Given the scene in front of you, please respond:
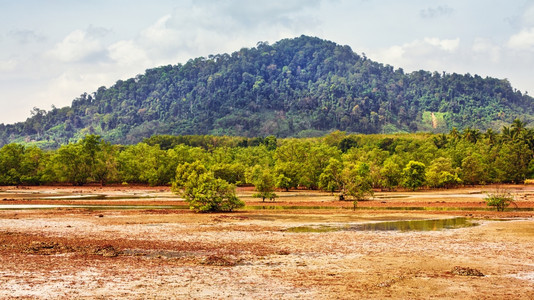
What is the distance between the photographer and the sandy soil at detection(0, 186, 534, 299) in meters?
16.7

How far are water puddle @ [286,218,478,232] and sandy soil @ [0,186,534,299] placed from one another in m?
1.47

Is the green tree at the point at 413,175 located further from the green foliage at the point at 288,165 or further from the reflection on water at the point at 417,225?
the reflection on water at the point at 417,225

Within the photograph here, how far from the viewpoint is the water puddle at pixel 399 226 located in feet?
110

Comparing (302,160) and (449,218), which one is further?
(302,160)

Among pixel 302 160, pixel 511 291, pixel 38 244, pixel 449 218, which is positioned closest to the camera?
pixel 511 291

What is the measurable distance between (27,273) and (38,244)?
7.16 metres

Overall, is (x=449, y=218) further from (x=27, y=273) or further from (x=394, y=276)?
(x=27, y=273)

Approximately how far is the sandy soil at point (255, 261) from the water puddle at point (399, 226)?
1.47 metres

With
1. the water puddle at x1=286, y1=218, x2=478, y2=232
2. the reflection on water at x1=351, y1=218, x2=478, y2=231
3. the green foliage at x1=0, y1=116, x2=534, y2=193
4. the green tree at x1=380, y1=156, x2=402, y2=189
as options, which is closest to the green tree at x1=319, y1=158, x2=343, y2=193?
the green foliage at x1=0, y1=116, x2=534, y2=193

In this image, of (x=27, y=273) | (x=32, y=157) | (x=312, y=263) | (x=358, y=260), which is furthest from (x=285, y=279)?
(x=32, y=157)

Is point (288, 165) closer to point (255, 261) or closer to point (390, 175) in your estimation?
point (390, 175)

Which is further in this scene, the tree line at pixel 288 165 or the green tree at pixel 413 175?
the tree line at pixel 288 165

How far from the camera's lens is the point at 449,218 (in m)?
41.6

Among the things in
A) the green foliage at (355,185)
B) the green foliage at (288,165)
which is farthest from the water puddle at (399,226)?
the green foliage at (288,165)
